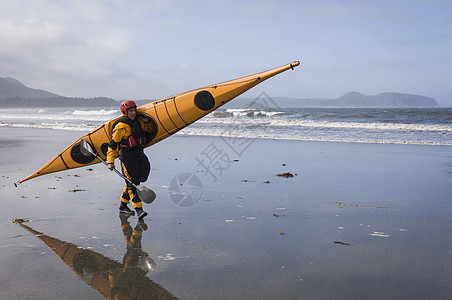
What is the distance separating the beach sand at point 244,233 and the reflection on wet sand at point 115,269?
0.07 ft

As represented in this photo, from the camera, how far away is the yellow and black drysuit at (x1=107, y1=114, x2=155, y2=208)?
16.7 ft

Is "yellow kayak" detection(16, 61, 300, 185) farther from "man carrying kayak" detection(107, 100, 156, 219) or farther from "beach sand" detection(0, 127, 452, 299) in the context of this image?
"beach sand" detection(0, 127, 452, 299)

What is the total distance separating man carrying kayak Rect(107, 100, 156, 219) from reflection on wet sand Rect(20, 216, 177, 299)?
0.96 m

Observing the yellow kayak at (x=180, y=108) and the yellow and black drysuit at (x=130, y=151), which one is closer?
the yellow and black drysuit at (x=130, y=151)

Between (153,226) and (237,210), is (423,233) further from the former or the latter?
(153,226)

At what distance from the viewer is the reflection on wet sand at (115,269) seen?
294 cm

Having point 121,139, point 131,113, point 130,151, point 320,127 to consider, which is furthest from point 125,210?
point 320,127

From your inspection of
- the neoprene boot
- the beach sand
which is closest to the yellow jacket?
the neoprene boot

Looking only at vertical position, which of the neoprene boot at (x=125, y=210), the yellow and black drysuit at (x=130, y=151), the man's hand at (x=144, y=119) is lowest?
the neoprene boot at (x=125, y=210)

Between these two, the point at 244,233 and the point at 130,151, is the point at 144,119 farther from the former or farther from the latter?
the point at 244,233

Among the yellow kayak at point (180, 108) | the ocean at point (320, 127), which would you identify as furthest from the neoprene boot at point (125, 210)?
the ocean at point (320, 127)

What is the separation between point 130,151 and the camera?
205 inches

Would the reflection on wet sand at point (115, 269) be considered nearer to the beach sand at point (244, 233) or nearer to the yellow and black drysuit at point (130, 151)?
the beach sand at point (244, 233)

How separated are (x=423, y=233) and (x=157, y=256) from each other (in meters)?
2.97
